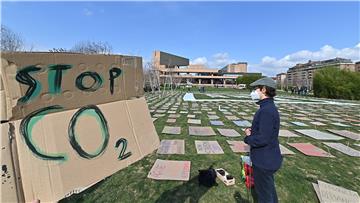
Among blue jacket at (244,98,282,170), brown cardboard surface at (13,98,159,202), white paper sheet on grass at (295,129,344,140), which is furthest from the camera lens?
white paper sheet on grass at (295,129,344,140)

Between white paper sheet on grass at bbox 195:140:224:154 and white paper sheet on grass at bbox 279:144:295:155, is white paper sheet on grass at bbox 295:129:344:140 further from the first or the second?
white paper sheet on grass at bbox 195:140:224:154

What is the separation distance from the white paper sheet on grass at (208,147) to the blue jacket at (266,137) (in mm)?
2876

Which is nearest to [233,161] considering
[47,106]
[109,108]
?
[109,108]

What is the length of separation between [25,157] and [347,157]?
6.25 metres

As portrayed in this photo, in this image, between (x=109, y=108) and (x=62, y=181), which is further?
(x=109, y=108)

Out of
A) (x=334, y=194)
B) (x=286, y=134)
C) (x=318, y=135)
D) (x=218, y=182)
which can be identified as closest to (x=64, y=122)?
(x=218, y=182)

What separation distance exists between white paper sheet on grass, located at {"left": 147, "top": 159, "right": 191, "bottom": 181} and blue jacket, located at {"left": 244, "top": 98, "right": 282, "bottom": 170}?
1.66 meters

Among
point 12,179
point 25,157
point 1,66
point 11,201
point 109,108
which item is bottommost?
point 11,201

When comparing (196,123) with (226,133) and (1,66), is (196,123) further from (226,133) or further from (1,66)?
(1,66)

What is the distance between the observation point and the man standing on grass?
2412 millimetres

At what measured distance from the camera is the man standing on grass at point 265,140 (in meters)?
2.41

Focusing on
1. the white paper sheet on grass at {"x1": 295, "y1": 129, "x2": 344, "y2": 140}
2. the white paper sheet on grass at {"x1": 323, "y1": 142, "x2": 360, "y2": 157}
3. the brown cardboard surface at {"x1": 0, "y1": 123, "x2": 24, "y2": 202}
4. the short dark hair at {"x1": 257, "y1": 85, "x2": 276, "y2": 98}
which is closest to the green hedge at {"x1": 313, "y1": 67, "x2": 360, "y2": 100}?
the white paper sheet on grass at {"x1": 295, "y1": 129, "x2": 344, "y2": 140}

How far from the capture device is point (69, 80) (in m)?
1.68

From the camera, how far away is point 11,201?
157 cm
